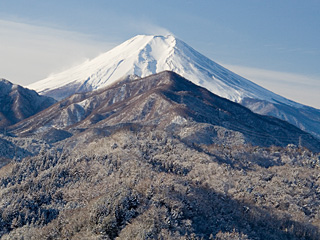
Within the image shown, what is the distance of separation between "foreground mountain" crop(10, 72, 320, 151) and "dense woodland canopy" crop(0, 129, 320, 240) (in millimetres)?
27324

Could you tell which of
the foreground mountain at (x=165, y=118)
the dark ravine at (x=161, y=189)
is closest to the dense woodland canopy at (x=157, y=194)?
the dark ravine at (x=161, y=189)

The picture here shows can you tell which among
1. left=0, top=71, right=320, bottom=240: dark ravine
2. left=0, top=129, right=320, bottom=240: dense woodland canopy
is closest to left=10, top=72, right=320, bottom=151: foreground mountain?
left=0, top=71, right=320, bottom=240: dark ravine

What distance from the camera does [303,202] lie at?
69.9m

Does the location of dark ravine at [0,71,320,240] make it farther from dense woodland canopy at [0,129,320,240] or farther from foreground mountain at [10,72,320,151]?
foreground mountain at [10,72,320,151]

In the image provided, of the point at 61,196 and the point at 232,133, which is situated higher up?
the point at 232,133

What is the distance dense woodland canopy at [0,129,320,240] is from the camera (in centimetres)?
4650

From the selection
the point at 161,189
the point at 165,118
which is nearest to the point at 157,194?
the point at 161,189

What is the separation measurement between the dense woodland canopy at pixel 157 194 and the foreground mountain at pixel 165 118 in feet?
89.6

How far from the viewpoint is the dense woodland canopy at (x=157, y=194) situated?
46500 millimetres

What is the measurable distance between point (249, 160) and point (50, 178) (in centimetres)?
4472

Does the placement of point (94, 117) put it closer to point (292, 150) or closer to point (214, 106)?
point (214, 106)

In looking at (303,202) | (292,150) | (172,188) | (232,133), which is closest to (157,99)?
(232,133)

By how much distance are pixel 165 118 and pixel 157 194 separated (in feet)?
263

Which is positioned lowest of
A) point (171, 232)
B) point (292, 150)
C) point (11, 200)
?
point (11, 200)
